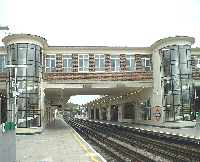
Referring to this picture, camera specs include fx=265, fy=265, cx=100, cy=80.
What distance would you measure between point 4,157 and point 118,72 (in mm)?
20761

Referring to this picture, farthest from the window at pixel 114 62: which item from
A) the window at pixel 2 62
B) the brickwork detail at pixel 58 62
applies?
the window at pixel 2 62

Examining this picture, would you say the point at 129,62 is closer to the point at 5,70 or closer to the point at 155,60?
the point at 155,60

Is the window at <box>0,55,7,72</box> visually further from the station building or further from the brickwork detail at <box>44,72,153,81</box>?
the brickwork detail at <box>44,72,153,81</box>

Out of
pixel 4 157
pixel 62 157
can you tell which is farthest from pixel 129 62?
pixel 4 157

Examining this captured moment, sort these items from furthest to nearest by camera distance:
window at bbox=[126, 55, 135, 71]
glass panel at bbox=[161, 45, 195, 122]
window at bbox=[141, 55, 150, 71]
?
window at bbox=[141, 55, 150, 71] → window at bbox=[126, 55, 135, 71] → glass panel at bbox=[161, 45, 195, 122]

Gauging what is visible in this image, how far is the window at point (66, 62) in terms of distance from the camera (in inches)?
1119

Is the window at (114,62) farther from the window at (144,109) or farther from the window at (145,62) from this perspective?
the window at (144,109)

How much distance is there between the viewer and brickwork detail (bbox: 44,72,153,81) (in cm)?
2780

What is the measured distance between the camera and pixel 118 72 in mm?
28688

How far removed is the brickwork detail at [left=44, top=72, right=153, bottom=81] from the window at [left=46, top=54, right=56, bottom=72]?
672mm

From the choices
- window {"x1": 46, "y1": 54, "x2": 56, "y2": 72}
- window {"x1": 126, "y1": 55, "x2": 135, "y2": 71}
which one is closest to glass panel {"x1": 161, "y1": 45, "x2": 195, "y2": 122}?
window {"x1": 126, "y1": 55, "x2": 135, "y2": 71}

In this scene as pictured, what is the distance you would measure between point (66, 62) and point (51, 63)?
160cm

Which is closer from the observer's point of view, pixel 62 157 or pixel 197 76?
pixel 62 157

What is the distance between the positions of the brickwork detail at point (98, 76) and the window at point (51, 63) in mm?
672
